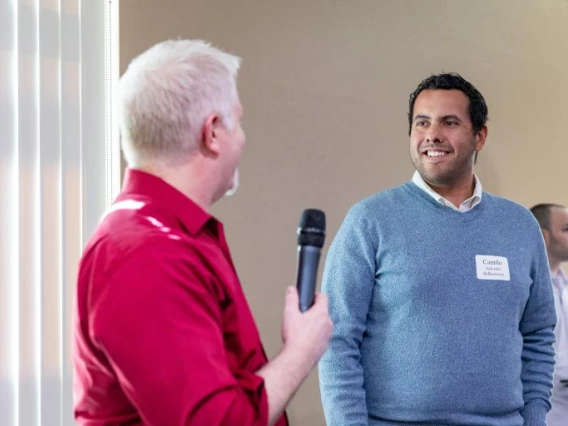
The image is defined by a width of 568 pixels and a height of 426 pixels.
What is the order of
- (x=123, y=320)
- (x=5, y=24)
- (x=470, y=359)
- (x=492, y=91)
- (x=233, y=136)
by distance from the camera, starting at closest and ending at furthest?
(x=123, y=320) < (x=233, y=136) < (x=470, y=359) < (x=5, y=24) < (x=492, y=91)

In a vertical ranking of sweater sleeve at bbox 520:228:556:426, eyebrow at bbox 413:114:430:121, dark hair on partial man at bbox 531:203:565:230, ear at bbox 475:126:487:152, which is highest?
eyebrow at bbox 413:114:430:121

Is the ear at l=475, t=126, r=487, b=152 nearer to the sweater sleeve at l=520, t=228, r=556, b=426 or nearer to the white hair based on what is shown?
the sweater sleeve at l=520, t=228, r=556, b=426

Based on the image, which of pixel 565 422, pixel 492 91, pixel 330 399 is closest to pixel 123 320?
pixel 330 399

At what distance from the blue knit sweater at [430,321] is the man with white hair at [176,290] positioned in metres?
0.86

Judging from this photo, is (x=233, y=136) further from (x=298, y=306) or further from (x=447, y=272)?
(x=447, y=272)

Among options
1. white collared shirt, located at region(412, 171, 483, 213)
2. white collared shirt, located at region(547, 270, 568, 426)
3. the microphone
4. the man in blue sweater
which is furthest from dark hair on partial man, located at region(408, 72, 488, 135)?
the microphone

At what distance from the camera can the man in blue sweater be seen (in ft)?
6.88

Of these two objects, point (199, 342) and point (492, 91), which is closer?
point (199, 342)

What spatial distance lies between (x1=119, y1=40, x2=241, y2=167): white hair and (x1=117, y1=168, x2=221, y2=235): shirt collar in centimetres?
3

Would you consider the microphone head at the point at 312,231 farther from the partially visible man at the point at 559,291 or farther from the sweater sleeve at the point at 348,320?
the partially visible man at the point at 559,291

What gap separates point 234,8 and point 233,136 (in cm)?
181

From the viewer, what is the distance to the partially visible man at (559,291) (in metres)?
3.14

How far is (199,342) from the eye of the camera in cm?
108

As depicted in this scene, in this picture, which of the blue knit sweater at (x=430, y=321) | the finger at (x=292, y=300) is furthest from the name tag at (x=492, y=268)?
the finger at (x=292, y=300)
